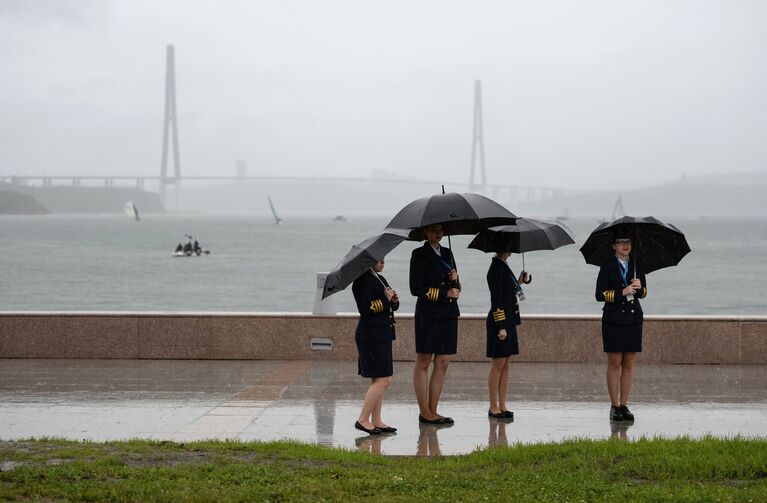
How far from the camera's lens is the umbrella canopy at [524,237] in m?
8.13

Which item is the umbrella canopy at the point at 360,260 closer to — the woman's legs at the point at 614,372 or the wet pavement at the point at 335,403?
the wet pavement at the point at 335,403

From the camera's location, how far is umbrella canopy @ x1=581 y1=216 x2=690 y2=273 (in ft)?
27.1

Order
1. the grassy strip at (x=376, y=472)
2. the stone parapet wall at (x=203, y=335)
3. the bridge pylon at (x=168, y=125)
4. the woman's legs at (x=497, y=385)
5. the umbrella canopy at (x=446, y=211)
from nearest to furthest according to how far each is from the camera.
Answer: the grassy strip at (x=376, y=472), the umbrella canopy at (x=446, y=211), the woman's legs at (x=497, y=385), the stone parapet wall at (x=203, y=335), the bridge pylon at (x=168, y=125)

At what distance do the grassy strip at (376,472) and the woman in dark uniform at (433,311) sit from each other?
1.29 m

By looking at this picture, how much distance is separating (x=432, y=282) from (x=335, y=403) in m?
1.60

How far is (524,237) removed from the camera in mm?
8172

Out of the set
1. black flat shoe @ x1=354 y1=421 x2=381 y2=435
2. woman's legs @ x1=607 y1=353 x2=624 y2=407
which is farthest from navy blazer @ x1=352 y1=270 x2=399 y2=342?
woman's legs @ x1=607 y1=353 x2=624 y2=407

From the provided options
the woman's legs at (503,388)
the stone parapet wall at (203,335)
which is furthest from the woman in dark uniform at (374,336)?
the stone parapet wall at (203,335)

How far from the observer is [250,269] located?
68.6 meters

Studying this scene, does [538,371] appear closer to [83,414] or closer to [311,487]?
[83,414]

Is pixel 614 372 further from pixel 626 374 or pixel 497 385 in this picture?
pixel 497 385

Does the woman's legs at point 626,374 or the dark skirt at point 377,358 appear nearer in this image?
the dark skirt at point 377,358

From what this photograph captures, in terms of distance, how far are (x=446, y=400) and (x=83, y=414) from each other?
2.90 m

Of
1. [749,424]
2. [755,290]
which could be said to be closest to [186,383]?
[749,424]
